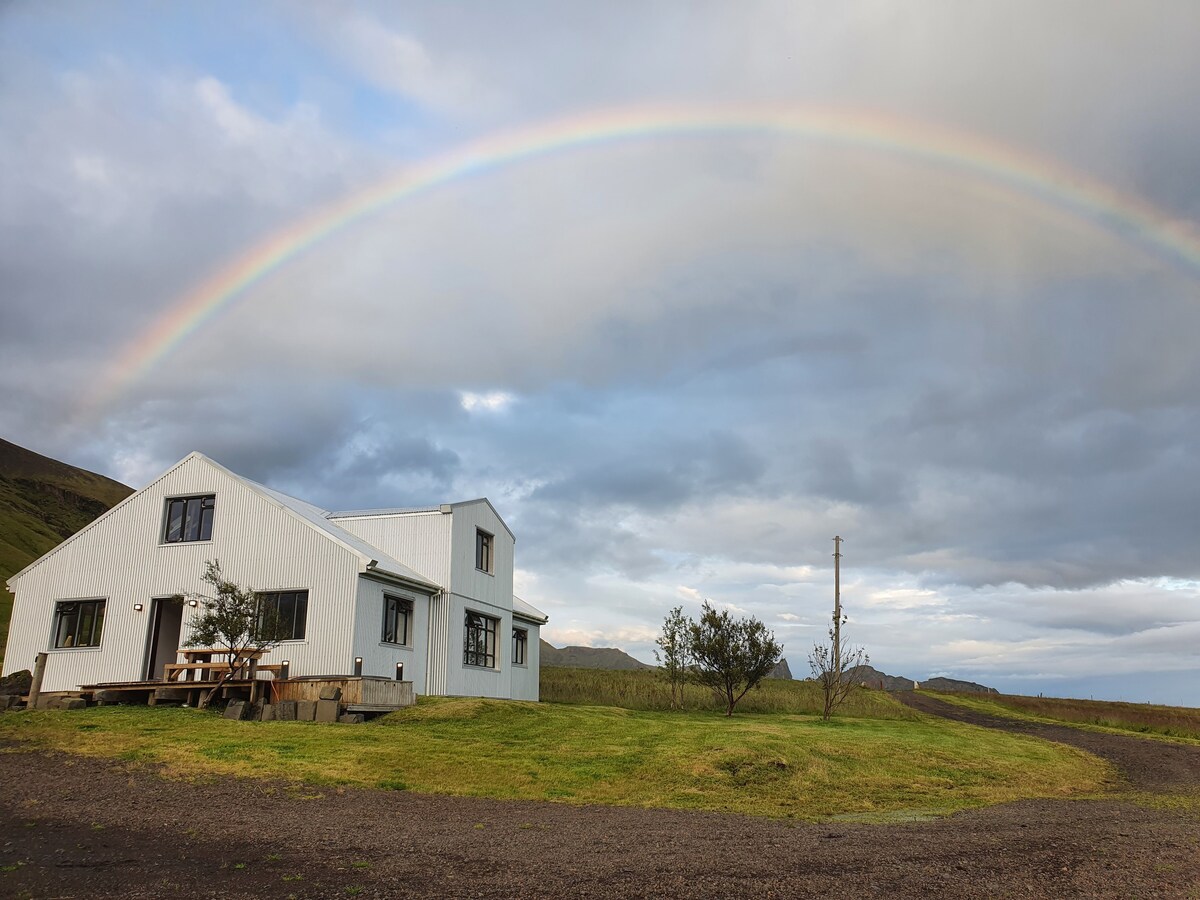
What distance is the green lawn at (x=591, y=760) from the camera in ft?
46.4

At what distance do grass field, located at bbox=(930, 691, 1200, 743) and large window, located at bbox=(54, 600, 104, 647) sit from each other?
35.3 metres

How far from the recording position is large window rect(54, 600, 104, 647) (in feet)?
91.0

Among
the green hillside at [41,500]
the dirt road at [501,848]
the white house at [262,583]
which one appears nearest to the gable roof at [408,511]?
the white house at [262,583]

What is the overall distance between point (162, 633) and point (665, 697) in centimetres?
1990

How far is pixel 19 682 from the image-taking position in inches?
1009

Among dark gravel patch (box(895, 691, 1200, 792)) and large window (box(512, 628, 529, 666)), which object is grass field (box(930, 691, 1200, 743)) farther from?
large window (box(512, 628, 529, 666))

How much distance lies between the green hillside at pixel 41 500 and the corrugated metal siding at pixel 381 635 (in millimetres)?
94153

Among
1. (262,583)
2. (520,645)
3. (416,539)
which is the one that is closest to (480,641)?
(520,645)

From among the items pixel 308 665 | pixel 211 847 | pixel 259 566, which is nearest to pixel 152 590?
pixel 259 566

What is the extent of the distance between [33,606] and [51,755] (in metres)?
16.8

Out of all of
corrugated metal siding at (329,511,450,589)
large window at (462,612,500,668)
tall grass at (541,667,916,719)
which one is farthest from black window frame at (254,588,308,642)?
tall grass at (541,667,916,719)

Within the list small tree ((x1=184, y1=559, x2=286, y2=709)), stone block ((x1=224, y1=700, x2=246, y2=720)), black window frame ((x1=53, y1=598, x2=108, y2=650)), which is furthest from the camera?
black window frame ((x1=53, y1=598, x2=108, y2=650))

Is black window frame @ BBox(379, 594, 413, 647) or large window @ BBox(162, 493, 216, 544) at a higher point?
large window @ BBox(162, 493, 216, 544)

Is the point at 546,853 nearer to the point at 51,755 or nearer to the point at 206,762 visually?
the point at 206,762
